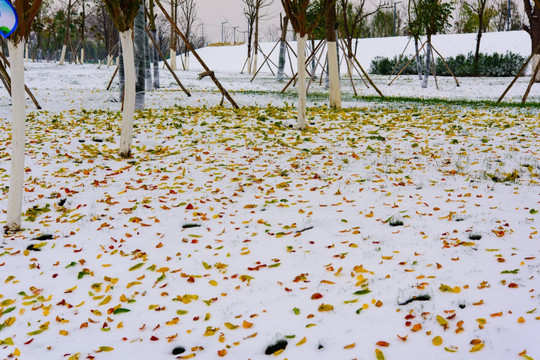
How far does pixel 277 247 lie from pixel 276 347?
1.53m

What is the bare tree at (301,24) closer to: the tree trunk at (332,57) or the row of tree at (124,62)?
the row of tree at (124,62)

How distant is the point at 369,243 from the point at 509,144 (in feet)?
15.8

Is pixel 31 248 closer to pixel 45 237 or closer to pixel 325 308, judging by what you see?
pixel 45 237

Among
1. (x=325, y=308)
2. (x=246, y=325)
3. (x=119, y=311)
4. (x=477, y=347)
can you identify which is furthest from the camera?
(x=119, y=311)

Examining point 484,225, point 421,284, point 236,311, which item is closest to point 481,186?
point 484,225

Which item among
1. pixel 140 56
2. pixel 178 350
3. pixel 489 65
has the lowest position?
pixel 178 350

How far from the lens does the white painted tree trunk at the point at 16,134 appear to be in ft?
14.9

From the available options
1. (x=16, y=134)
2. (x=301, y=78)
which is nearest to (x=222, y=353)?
(x=16, y=134)

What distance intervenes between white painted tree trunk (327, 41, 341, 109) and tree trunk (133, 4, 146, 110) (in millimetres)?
4828

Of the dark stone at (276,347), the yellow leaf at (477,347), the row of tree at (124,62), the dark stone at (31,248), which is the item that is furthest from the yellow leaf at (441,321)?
the row of tree at (124,62)

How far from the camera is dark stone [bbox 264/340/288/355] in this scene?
9.75ft

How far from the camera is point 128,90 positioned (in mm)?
7023

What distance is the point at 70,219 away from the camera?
208 inches

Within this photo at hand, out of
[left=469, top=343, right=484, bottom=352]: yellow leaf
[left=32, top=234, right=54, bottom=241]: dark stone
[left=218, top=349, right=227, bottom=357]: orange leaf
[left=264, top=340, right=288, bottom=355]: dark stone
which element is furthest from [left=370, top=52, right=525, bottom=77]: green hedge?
[left=218, top=349, right=227, bottom=357]: orange leaf
